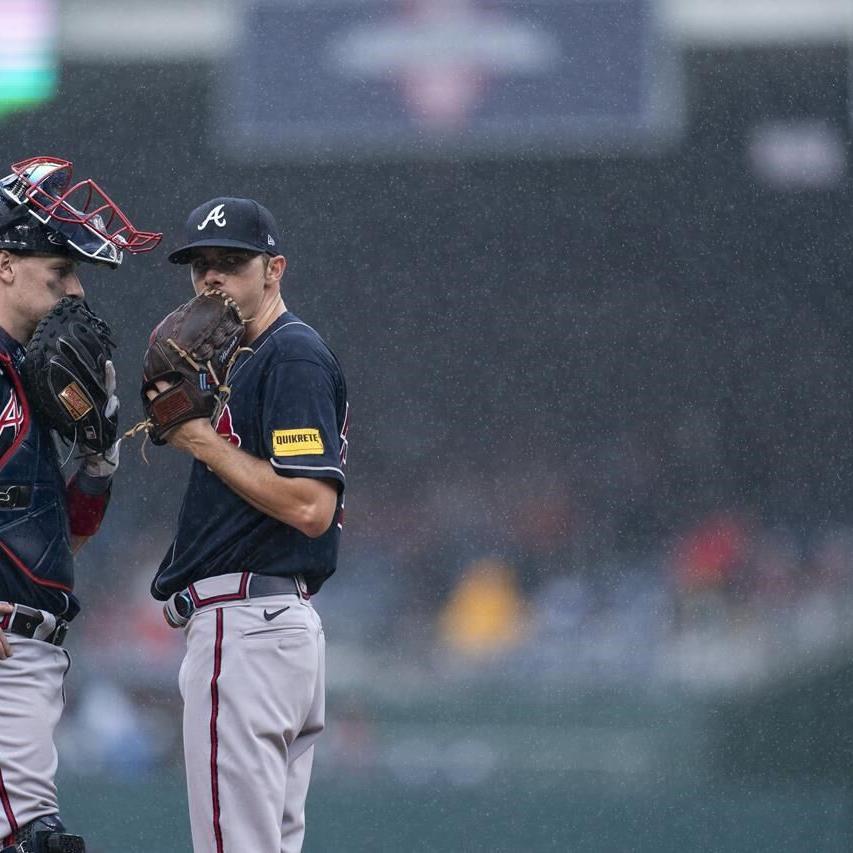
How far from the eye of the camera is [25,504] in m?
3.12

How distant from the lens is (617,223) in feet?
15.8

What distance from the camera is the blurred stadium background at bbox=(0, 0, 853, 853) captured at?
4.73 metres

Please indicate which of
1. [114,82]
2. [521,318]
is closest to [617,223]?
[521,318]

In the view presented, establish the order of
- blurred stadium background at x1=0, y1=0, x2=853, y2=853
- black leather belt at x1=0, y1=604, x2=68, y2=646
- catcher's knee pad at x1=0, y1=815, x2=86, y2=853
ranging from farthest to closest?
1. blurred stadium background at x1=0, y1=0, x2=853, y2=853
2. black leather belt at x1=0, y1=604, x2=68, y2=646
3. catcher's knee pad at x1=0, y1=815, x2=86, y2=853

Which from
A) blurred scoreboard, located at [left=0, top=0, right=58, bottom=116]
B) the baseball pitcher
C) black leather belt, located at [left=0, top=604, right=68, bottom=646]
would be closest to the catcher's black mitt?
the baseball pitcher

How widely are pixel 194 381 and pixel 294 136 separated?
1983 mm

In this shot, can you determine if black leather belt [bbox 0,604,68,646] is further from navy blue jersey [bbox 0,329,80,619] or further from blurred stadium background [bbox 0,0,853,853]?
blurred stadium background [bbox 0,0,853,853]

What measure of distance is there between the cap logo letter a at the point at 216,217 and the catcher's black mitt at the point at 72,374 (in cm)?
30

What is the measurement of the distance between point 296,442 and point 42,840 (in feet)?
3.03

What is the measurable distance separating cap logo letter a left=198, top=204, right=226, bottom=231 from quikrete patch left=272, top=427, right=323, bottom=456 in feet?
1.56

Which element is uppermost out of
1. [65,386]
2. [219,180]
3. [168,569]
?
[219,180]

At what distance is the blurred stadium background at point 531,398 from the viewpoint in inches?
186

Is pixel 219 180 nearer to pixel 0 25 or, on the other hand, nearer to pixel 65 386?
pixel 0 25

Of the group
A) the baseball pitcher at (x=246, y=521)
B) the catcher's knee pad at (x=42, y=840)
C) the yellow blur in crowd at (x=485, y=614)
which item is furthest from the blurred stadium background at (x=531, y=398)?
the catcher's knee pad at (x=42, y=840)
